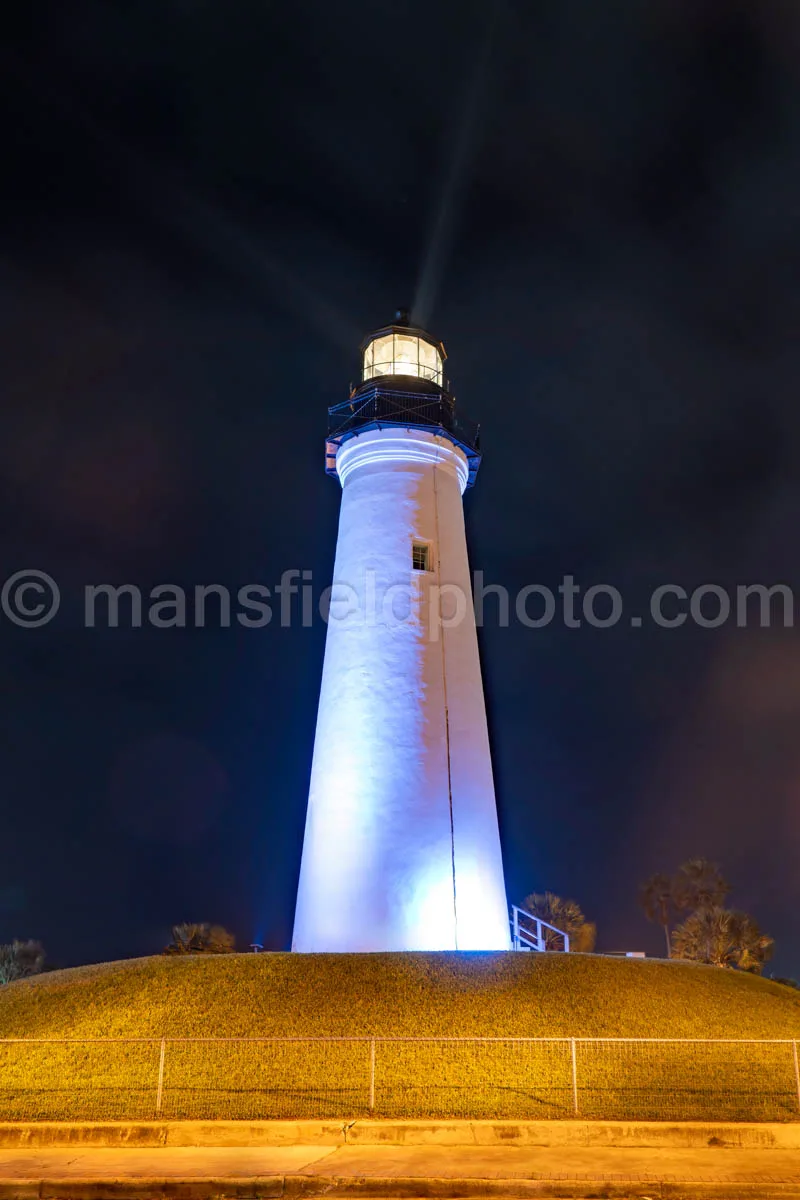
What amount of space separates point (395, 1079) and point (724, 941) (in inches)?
1301

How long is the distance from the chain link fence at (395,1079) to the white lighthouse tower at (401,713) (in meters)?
7.20

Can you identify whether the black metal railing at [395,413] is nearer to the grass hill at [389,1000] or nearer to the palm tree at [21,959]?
the grass hill at [389,1000]

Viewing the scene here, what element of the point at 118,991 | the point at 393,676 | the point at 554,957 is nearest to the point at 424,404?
the point at 393,676

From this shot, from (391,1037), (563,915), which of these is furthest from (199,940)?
(391,1037)

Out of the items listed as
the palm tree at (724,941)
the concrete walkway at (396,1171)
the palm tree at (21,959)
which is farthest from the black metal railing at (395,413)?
the palm tree at (21,959)

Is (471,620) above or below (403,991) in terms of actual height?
above

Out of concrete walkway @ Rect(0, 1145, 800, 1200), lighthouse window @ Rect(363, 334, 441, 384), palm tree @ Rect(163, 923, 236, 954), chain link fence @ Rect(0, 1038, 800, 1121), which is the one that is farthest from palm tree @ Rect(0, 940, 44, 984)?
concrete walkway @ Rect(0, 1145, 800, 1200)

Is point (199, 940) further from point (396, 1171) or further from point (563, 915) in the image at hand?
point (396, 1171)

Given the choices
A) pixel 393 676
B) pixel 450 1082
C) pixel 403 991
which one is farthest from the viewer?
pixel 393 676

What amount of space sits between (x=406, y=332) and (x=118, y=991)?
1941 centimetres

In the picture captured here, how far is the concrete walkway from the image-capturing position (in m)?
10.6

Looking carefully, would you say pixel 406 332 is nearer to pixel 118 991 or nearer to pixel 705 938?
pixel 118 991

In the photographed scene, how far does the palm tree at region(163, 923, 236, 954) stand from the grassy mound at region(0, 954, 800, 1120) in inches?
610

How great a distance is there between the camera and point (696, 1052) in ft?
53.7
